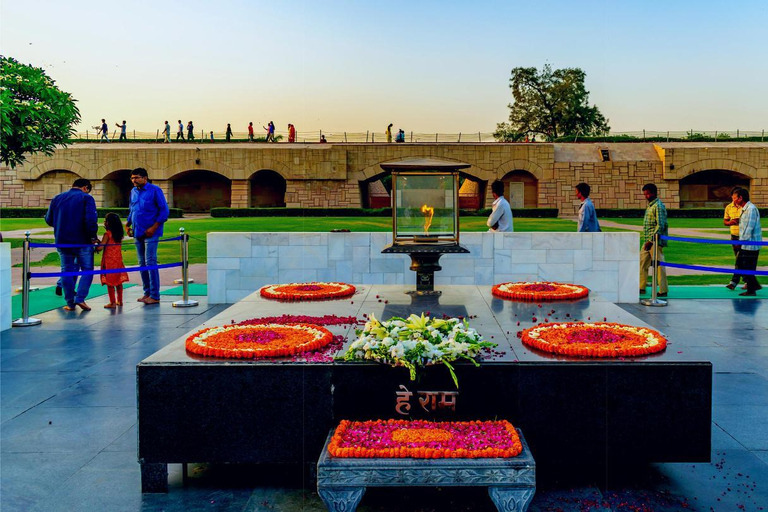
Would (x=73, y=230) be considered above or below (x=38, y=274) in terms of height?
above

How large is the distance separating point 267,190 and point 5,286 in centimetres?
3175

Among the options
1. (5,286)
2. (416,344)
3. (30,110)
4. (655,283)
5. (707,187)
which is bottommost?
(655,283)

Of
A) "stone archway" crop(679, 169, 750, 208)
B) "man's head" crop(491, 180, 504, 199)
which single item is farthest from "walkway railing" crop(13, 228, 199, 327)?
"stone archway" crop(679, 169, 750, 208)

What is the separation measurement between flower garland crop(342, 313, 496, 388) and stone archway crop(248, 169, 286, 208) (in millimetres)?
34870

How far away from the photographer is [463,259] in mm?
8852

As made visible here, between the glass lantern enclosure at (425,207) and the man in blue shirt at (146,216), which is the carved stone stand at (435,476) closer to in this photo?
the glass lantern enclosure at (425,207)

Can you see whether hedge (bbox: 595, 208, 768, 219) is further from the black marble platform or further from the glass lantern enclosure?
the black marble platform

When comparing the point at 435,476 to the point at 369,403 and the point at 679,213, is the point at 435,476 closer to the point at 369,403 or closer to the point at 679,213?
the point at 369,403

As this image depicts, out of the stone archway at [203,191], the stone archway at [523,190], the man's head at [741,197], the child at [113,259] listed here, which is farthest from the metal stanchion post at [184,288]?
the stone archway at [203,191]

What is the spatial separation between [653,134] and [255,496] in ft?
133

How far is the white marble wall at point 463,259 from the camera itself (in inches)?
347

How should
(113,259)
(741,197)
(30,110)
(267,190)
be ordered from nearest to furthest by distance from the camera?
(113,259) → (741,197) → (30,110) → (267,190)

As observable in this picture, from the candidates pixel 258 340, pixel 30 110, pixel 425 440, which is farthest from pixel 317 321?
pixel 30 110

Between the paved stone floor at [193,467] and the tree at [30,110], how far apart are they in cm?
772
